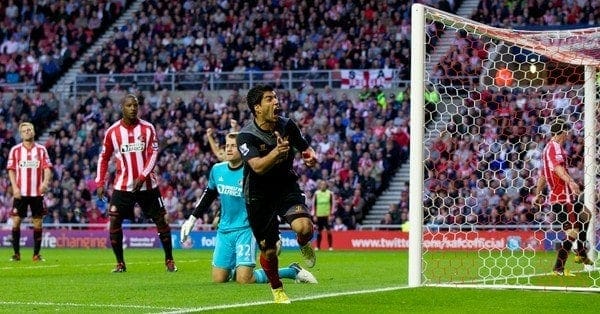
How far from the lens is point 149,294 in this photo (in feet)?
40.8

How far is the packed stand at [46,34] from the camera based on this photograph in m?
41.2

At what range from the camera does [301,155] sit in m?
11.0

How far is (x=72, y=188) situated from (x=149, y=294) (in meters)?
23.4

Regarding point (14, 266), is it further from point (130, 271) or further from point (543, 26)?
point (543, 26)

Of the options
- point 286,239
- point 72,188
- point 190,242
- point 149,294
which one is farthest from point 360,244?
point 149,294

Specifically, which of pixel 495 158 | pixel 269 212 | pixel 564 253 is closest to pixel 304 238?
pixel 269 212

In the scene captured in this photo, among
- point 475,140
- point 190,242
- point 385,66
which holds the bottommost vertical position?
point 190,242

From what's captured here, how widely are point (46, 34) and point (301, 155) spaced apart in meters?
33.4

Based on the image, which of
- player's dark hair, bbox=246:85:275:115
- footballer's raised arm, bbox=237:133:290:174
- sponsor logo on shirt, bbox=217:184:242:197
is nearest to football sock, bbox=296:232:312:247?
footballer's raised arm, bbox=237:133:290:174

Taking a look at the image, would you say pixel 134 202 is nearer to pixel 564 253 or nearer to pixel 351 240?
pixel 564 253

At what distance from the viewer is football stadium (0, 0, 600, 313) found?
1230cm

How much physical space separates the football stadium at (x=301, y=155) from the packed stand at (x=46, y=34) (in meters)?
0.08

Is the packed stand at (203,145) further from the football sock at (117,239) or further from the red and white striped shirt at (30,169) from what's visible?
the football sock at (117,239)

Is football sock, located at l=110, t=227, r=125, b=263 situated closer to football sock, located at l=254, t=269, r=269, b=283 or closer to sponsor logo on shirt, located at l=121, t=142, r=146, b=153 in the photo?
sponsor logo on shirt, located at l=121, t=142, r=146, b=153
